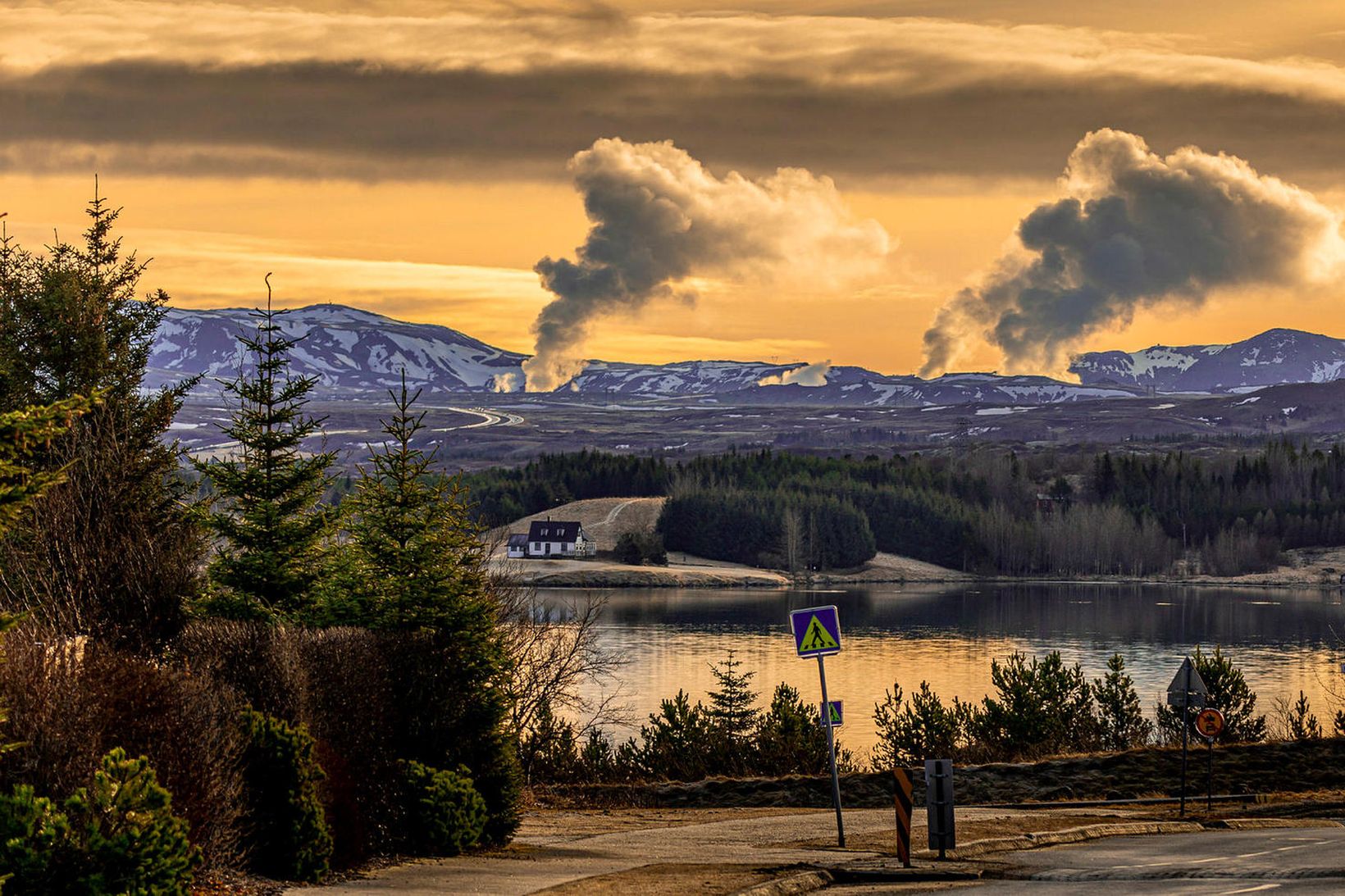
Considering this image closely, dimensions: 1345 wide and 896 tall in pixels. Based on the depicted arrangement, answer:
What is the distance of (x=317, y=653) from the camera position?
21188mm

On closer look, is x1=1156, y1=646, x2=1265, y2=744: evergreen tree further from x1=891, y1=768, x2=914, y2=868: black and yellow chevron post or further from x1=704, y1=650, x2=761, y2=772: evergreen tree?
x1=891, y1=768, x2=914, y2=868: black and yellow chevron post

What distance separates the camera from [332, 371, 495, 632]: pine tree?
24031 mm

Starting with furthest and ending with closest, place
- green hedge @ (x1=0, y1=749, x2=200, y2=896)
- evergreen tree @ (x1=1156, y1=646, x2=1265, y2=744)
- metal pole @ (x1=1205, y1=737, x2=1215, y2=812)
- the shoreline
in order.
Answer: the shoreline → evergreen tree @ (x1=1156, y1=646, x2=1265, y2=744) → metal pole @ (x1=1205, y1=737, x2=1215, y2=812) → green hedge @ (x1=0, y1=749, x2=200, y2=896)

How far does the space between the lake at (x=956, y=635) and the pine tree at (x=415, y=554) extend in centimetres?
2701

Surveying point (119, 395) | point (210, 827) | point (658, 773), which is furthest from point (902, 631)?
point (210, 827)

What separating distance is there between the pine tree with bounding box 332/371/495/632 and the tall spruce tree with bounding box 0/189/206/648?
3768mm

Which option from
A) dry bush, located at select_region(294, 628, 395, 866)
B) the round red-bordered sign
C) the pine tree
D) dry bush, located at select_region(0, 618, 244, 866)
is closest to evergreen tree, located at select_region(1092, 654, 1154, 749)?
the round red-bordered sign

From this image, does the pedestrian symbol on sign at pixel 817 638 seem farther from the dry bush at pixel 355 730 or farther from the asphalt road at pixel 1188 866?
the dry bush at pixel 355 730

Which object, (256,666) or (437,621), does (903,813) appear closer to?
(437,621)

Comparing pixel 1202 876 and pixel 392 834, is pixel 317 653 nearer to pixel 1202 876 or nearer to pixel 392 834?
pixel 392 834

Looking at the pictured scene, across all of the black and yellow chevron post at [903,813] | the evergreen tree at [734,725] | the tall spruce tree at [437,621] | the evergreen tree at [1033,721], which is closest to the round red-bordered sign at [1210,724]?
the evergreen tree at [1033,721]

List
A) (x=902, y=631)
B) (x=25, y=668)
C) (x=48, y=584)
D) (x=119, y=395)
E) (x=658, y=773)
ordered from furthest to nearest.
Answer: (x=902, y=631) → (x=658, y=773) → (x=119, y=395) → (x=48, y=584) → (x=25, y=668)

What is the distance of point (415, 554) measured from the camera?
2534 cm

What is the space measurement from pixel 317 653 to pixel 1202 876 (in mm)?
11824
